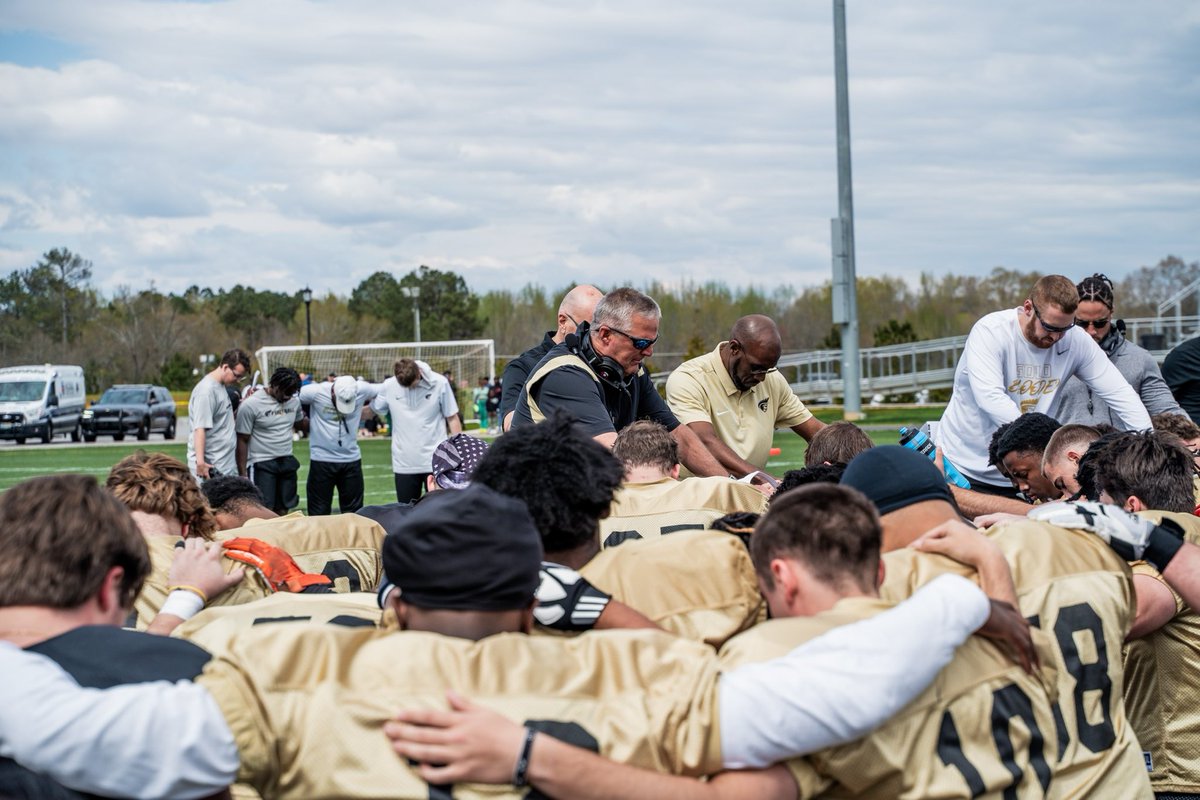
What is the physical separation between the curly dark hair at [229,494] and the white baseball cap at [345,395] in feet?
18.1

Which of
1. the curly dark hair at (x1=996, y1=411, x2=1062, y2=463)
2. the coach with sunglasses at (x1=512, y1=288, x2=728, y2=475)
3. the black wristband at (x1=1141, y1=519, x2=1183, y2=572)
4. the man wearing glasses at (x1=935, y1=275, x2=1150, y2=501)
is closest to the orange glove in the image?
the coach with sunglasses at (x1=512, y1=288, x2=728, y2=475)

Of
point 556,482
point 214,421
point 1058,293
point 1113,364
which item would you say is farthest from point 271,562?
point 214,421

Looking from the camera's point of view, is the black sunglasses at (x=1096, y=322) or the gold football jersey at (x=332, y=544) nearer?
the gold football jersey at (x=332, y=544)

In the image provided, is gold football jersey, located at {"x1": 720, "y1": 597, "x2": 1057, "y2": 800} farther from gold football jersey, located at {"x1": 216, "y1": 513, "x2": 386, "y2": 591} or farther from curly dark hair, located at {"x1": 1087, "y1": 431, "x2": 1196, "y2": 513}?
gold football jersey, located at {"x1": 216, "y1": 513, "x2": 386, "y2": 591}

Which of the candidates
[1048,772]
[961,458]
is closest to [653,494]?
[1048,772]

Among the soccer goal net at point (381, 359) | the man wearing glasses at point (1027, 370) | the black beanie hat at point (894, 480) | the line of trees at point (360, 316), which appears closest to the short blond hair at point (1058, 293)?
the man wearing glasses at point (1027, 370)

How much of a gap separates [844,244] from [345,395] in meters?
16.0

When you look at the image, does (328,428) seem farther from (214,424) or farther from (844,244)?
(844,244)

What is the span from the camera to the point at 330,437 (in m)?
11.0

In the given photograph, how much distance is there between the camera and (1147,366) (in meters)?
7.15

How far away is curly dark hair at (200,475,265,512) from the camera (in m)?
5.25

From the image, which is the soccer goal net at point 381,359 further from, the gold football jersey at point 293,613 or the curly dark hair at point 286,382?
the gold football jersey at point 293,613

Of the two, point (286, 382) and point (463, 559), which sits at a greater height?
point (286, 382)

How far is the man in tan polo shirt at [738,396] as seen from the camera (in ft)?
20.1
